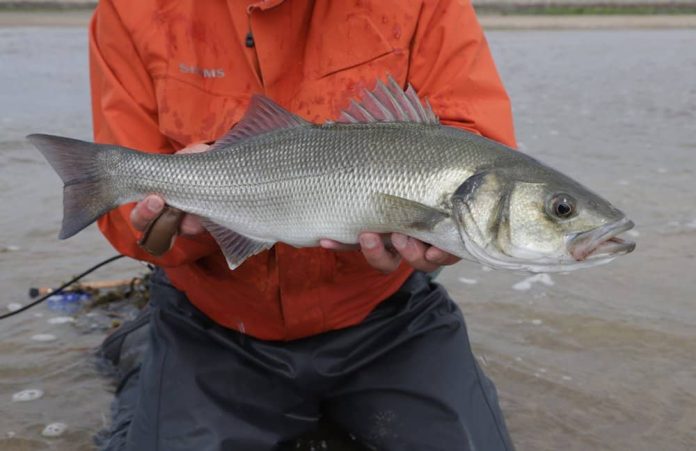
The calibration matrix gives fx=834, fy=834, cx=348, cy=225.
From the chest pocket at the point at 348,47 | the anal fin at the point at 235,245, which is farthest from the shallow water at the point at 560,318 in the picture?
the chest pocket at the point at 348,47

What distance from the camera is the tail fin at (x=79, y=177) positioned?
284 cm

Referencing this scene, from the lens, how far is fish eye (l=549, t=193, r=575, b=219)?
2434 millimetres

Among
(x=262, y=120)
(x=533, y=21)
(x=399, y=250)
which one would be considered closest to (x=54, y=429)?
(x=262, y=120)

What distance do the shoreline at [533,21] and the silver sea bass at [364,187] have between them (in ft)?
77.9

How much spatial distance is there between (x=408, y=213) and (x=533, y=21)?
2954 cm

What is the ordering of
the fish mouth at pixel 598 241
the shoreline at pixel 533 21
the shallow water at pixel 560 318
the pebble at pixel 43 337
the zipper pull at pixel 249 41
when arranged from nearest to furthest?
the fish mouth at pixel 598 241 < the zipper pull at pixel 249 41 < the shallow water at pixel 560 318 < the pebble at pixel 43 337 < the shoreline at pixel 533 21

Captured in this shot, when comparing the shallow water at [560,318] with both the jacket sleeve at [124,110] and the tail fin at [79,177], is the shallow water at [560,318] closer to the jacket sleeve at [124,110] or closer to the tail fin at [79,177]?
the jacket sleeve at [124,110]

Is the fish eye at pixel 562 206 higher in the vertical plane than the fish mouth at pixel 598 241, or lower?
higher

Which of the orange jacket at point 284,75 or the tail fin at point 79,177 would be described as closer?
the tail fin at point 79,177

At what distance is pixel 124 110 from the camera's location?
126 inches

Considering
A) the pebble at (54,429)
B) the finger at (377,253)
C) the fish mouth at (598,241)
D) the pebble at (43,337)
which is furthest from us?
the pebble at (43,337)

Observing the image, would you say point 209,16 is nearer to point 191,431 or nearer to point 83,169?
point 83,169

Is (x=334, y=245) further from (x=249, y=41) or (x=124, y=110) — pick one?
(x=124, y=110)

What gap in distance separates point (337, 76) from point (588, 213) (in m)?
1.13
